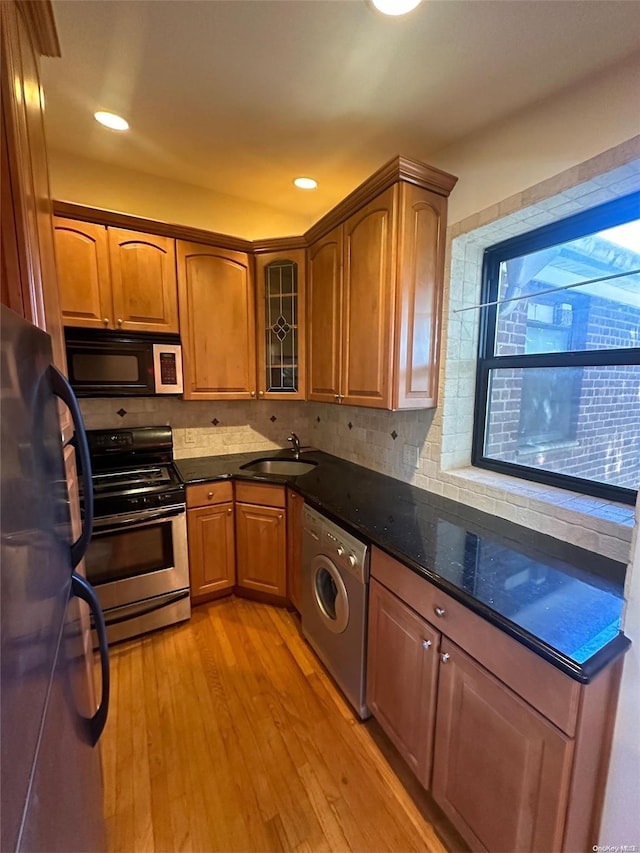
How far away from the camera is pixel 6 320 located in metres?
0.49

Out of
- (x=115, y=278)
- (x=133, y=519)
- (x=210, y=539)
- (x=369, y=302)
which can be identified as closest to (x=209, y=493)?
(x=210, y=539)

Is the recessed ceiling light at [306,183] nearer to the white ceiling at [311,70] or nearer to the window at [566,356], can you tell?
the white ceiling at [311,70]

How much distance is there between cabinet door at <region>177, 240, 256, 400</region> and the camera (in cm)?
237

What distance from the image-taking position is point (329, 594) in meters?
1.90

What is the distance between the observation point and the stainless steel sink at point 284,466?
2.80 m

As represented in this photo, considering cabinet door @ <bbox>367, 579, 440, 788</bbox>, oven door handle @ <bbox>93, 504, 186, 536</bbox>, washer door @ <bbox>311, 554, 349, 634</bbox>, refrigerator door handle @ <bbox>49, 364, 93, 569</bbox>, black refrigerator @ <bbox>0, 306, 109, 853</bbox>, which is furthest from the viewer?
oven door handle @ <bbox>93, 504, 186, 536</bbox>

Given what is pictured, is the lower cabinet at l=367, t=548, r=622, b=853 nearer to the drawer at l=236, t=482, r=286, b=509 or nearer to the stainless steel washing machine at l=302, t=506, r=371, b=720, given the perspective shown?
the stainless steel washing machine at l=302, t=506, r=371, b=720

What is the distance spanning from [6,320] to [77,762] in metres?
0.87

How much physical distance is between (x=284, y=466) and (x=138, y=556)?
118 cm

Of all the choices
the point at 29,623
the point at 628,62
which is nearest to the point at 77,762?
the point at 29,623

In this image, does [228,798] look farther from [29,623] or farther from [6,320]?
[6,320]

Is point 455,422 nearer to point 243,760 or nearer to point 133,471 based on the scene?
point 243,760

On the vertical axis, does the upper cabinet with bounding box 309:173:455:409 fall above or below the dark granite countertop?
above

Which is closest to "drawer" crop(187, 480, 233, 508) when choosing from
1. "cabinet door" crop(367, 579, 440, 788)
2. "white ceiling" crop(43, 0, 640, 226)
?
"cabinet door" crop(367, 579, 440, 788)
